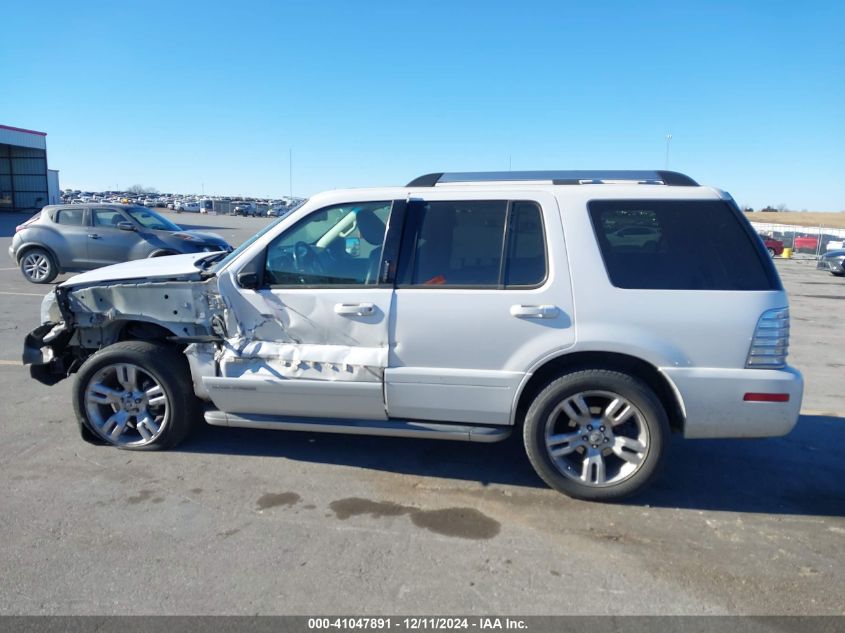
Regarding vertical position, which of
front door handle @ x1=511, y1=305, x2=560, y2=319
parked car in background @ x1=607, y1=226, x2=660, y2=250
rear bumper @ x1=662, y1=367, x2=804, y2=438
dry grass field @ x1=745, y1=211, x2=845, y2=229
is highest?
dry grass field @ x1=745, y1=211, x2=845, y2=229

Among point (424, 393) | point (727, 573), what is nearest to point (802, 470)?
point (727, 573)

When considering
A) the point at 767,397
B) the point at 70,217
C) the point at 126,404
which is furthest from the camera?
the point at 70,217

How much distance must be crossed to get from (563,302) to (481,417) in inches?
35.0

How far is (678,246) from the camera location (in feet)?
12.3

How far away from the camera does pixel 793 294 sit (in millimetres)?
15859

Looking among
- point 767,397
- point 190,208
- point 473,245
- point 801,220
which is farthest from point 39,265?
point 801,220

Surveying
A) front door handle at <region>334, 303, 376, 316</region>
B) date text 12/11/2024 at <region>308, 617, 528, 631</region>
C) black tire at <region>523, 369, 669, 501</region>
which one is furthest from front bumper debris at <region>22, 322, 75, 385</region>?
black tire at <region>523, 369, 669, 501</region>

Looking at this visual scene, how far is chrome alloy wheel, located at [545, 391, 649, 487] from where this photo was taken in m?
3.79

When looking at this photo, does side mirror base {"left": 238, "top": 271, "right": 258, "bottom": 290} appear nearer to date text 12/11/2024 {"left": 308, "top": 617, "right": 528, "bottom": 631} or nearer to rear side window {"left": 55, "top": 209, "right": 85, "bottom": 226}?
date text 12/11/2024 {"left": 308, "top": 617, "right": 528, "bottom": 631}

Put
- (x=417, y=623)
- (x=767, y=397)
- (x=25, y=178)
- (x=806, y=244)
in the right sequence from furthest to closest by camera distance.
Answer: (x=25, y=178) → (x=806, y=244) → (x=767, y=397) → (x=417, y=623)

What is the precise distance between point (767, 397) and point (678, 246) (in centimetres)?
101

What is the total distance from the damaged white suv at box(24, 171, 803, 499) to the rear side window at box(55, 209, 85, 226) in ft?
34.1

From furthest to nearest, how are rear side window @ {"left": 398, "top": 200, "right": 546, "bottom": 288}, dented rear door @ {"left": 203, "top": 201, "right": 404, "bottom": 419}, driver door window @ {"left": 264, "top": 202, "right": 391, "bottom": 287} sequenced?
driver door window @ {"left": 264, "top": 202, "right": 391, "bottom": 287}
dented rear door @ {"left": 203, "top": 201, "right": 404, "bottom": 419}
rear side window @ {"left": 398, "top": 200, "right": 546, "bottom": 288}

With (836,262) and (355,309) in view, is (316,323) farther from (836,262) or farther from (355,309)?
(836,262)
